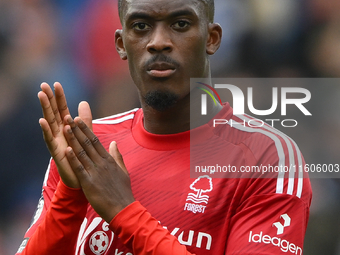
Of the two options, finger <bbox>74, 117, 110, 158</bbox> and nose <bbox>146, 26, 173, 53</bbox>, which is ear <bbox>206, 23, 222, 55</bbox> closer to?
nose <bbox>146, 26, 173, 53</bbox>

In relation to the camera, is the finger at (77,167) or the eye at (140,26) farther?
the eye at (140,26)

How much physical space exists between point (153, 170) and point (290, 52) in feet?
10.9

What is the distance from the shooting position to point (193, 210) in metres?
2.28

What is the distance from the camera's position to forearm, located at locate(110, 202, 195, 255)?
198 cm

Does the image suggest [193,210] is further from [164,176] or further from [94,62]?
[94,62]

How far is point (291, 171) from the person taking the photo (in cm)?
224

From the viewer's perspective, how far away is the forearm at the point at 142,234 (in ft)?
6.51

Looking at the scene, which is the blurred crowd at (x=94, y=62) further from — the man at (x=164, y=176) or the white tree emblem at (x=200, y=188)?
the white tree emblem at (x=200, y=188)

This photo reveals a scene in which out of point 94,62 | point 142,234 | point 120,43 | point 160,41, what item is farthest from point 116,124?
point 94,62

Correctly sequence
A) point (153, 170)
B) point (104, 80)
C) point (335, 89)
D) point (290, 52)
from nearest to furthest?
point (153, 170), point (335, 89), point (290, 52), point (104, 80)

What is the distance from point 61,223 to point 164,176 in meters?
0.61

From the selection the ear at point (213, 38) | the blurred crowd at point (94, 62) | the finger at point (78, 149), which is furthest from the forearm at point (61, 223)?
the blurred crowd at point (94, 62)

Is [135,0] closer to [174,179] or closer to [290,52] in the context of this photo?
[174,179]

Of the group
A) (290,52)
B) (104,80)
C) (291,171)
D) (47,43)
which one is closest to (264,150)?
(291,171)
